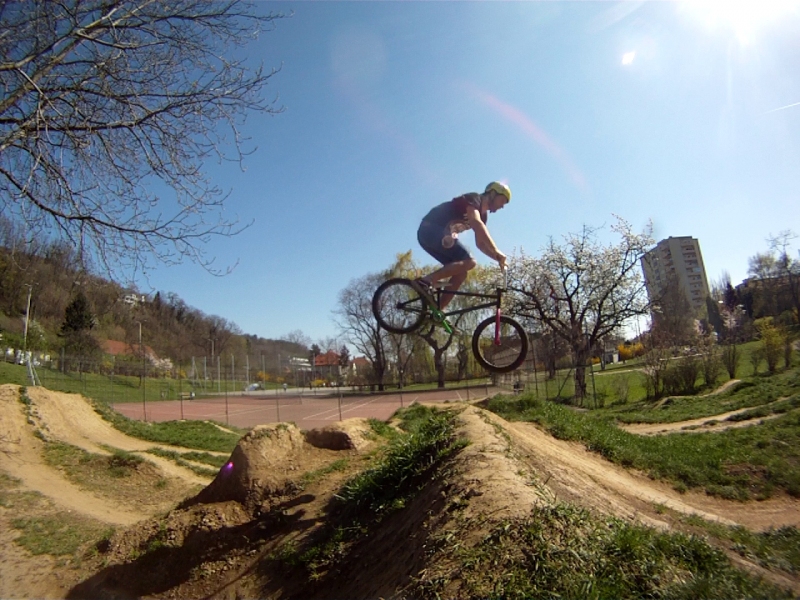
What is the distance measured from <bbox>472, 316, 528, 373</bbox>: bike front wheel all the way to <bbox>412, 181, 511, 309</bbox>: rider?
93 centimetres

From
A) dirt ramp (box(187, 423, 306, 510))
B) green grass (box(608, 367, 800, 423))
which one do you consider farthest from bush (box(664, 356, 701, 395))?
dirt ramp (box(187, 423, 306, 510))

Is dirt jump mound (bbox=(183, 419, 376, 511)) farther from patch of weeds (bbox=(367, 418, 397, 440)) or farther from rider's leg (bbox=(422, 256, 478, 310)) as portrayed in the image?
rider's leg (bbox=(422, 256, 478, 310))

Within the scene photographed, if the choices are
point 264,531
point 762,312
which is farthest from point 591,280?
point 762,312

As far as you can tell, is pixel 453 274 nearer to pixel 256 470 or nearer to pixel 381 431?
Result: pixel 256 470

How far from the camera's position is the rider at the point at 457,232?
578 cm

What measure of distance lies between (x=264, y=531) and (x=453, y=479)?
368 centimetres

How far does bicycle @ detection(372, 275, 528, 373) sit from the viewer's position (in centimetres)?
662

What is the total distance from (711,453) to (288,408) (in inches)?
1043

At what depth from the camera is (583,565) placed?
10.2ft

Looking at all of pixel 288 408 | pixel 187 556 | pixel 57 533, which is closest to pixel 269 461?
pixel 187 556

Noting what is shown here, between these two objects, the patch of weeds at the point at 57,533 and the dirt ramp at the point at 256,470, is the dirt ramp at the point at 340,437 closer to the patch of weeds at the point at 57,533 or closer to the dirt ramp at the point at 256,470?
the dirt ramp at the point at 256,470

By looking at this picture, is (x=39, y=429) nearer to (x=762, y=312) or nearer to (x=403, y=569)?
(x=403, y=569)

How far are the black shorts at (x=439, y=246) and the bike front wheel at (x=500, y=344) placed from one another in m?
1.27

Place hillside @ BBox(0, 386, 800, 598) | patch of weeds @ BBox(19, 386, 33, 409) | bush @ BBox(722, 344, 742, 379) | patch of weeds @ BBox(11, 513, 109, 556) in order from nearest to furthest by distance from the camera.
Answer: hillside @ BBox(0, 386, 800, 598) → patch of weeds @ BBox(11, 513, 109, 556) → patch of weeds @ BBox(19, 386, 33, 409) → bush @ BBox(722, 344, 742, 379)
